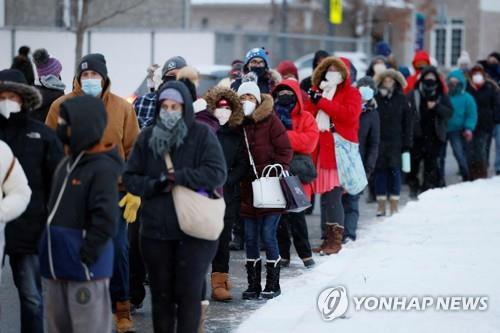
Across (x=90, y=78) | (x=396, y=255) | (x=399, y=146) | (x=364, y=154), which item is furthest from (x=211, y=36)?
(x=90, y=78)

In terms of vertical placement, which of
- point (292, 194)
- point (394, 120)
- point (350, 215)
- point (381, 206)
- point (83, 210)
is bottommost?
point (381, 206)

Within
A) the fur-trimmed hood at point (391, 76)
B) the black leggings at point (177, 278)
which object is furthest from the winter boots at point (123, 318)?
the fur-trimmed hood at point (391, 76)

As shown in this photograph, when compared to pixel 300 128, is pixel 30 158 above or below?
above

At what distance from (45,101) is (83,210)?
155 inches

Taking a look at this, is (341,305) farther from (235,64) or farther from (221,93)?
(235,64)

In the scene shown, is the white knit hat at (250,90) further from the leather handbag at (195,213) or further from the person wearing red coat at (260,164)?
the leather handbag at (195,213)

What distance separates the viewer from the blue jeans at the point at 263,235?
404 inches

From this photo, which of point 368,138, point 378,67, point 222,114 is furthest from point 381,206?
point 222,114

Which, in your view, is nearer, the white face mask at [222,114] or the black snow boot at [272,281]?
the white face mask at [222,114]

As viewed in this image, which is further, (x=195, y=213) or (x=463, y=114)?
(x=463, y=114)

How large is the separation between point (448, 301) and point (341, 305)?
81cm

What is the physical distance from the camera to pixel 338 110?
12.6m

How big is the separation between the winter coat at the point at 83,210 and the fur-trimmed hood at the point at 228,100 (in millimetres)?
3004

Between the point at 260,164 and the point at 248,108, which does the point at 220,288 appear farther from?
the point at 248,108
